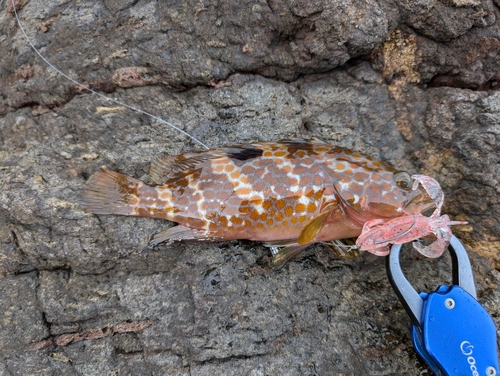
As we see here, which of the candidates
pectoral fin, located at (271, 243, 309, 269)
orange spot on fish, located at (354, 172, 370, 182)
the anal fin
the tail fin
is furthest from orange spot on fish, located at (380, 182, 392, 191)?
the tail fin

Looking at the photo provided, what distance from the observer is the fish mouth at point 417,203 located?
10.2 ft

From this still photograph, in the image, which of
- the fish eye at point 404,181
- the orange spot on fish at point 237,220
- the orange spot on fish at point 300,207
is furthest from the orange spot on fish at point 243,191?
the fish eye at point 404,181

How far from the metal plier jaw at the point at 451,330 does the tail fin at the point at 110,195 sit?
228 centimetres

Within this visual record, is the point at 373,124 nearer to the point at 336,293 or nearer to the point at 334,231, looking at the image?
the point at 334,231

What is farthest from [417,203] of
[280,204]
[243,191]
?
[243,191]

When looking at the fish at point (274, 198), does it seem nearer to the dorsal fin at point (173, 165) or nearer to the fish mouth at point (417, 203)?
the fish mouth at point (417, 203)

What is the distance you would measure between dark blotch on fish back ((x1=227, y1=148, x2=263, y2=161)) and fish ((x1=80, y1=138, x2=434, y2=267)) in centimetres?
1

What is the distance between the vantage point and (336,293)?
10.3 ft

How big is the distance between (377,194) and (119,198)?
2237 mm

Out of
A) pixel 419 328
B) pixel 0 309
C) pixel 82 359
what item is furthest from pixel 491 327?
pixel 0 309

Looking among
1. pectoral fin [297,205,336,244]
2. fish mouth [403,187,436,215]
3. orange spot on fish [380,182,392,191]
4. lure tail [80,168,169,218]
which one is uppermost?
orange spot on fish [380,182,392,191]

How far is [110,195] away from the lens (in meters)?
3.17

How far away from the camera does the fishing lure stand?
2980 millimetres

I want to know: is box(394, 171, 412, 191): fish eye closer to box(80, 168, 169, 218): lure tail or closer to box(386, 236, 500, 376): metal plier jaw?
box(386, 236, 500, 376): metal plier jaw
